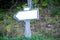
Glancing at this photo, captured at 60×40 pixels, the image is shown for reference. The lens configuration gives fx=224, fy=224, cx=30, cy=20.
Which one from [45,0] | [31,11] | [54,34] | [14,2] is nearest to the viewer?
[31,11]

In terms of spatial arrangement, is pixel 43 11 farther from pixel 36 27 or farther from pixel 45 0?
pixel 36 27

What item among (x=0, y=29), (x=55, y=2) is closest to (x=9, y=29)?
(x=0, y=29)

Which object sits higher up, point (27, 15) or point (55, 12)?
point (27, 15)

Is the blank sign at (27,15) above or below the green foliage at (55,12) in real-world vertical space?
Answer: above

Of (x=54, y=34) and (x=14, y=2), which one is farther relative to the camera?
(x=14, y=2)

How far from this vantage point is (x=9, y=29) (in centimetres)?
582

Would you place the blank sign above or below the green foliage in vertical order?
above

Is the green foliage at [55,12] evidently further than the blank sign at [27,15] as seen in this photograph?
Yes

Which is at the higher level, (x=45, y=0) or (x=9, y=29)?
(x=45, y=0)

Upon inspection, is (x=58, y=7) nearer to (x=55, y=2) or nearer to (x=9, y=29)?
(x=55, y=2)

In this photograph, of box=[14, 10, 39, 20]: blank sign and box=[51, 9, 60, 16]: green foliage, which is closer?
box=[14, 10, 39, 20]: blank sign

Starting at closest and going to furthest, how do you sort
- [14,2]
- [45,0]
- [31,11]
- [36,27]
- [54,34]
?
[31,11], [54,34], [36,27], [45,0], [14,2]

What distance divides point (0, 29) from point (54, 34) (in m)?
1.40

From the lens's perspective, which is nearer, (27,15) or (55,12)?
(27,15)
